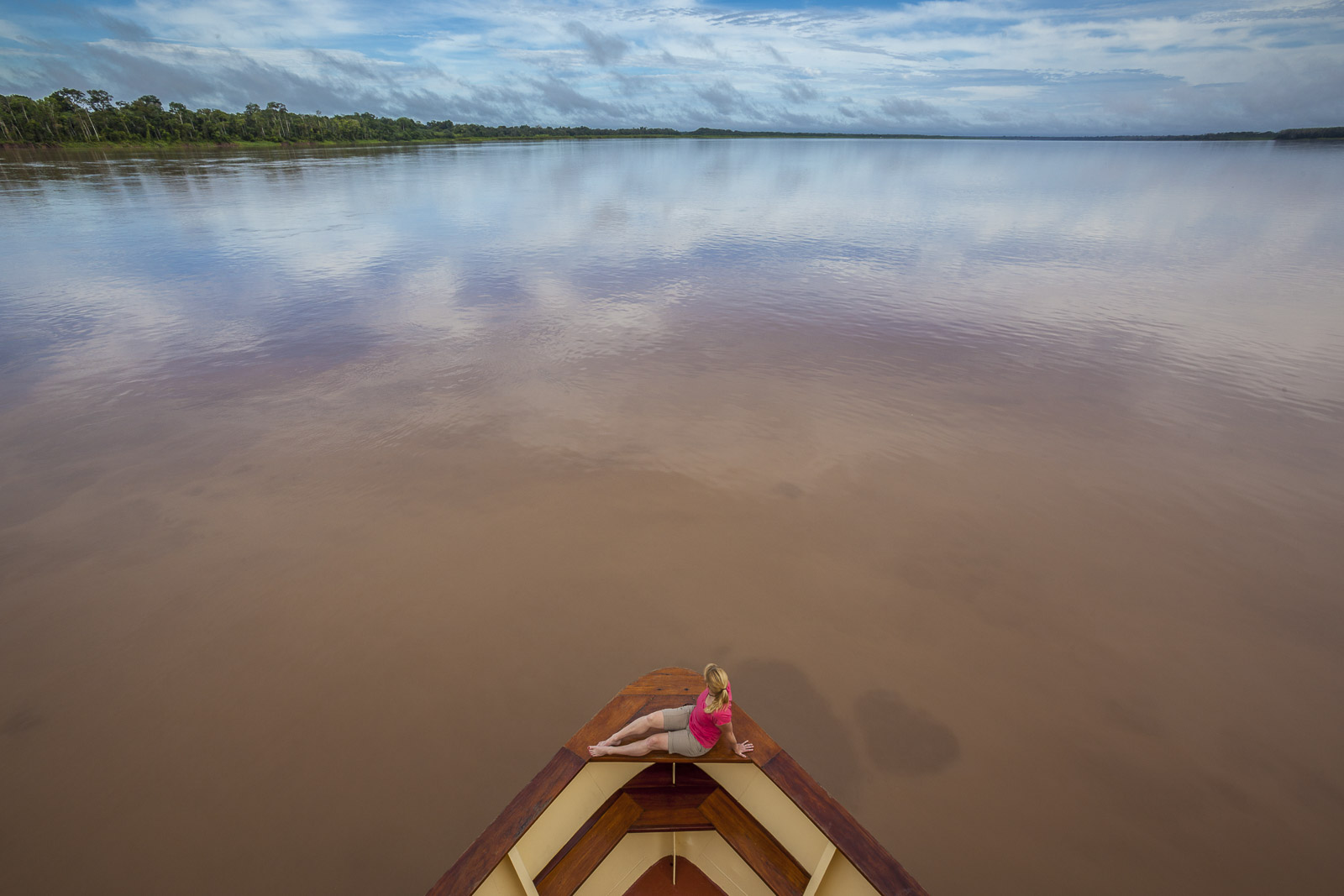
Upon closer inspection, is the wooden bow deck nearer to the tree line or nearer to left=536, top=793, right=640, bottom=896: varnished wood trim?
left=536, top=793, right=640, bottom=896: varnished wood trim

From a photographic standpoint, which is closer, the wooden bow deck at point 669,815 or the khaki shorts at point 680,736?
the wooden bow deck at point 669,815

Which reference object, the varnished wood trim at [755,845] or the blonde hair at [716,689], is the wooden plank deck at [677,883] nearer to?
the varnished wood trim at [755,845]

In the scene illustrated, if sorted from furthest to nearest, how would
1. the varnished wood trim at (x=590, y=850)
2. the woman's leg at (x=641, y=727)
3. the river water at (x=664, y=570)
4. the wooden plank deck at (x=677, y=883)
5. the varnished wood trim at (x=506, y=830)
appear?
the river water at (x=664, y=570), the woman's leg at (x=641, y=727), the wooden plank deck at (x=677, y=883), the varnished wood trim at (x=590, y=850), the varnished wood trim at (x=506, y=830)

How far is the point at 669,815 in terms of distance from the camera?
163 inches

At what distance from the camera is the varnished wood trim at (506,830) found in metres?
3.27

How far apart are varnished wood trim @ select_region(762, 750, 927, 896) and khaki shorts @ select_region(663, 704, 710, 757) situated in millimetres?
536

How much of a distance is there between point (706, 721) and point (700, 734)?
0.38 feet

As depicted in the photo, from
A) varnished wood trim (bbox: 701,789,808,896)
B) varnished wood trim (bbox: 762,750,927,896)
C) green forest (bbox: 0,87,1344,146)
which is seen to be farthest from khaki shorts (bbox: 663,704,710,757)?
green forest (bbox: 0,87,1344,146)

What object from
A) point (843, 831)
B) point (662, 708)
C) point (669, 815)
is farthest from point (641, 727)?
point (843, 831)

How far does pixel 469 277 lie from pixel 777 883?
65.8ft

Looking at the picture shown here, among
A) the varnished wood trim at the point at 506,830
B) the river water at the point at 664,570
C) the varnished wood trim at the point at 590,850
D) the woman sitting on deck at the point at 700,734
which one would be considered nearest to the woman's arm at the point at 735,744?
the woman sitting on deck at the point at 700,734

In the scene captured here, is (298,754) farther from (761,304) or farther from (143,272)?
(143,272)

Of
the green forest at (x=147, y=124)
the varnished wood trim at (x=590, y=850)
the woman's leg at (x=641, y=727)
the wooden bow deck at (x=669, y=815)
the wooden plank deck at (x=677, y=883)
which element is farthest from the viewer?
the green forest at (x=147, y=124)

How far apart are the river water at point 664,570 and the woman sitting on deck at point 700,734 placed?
1.44 m
